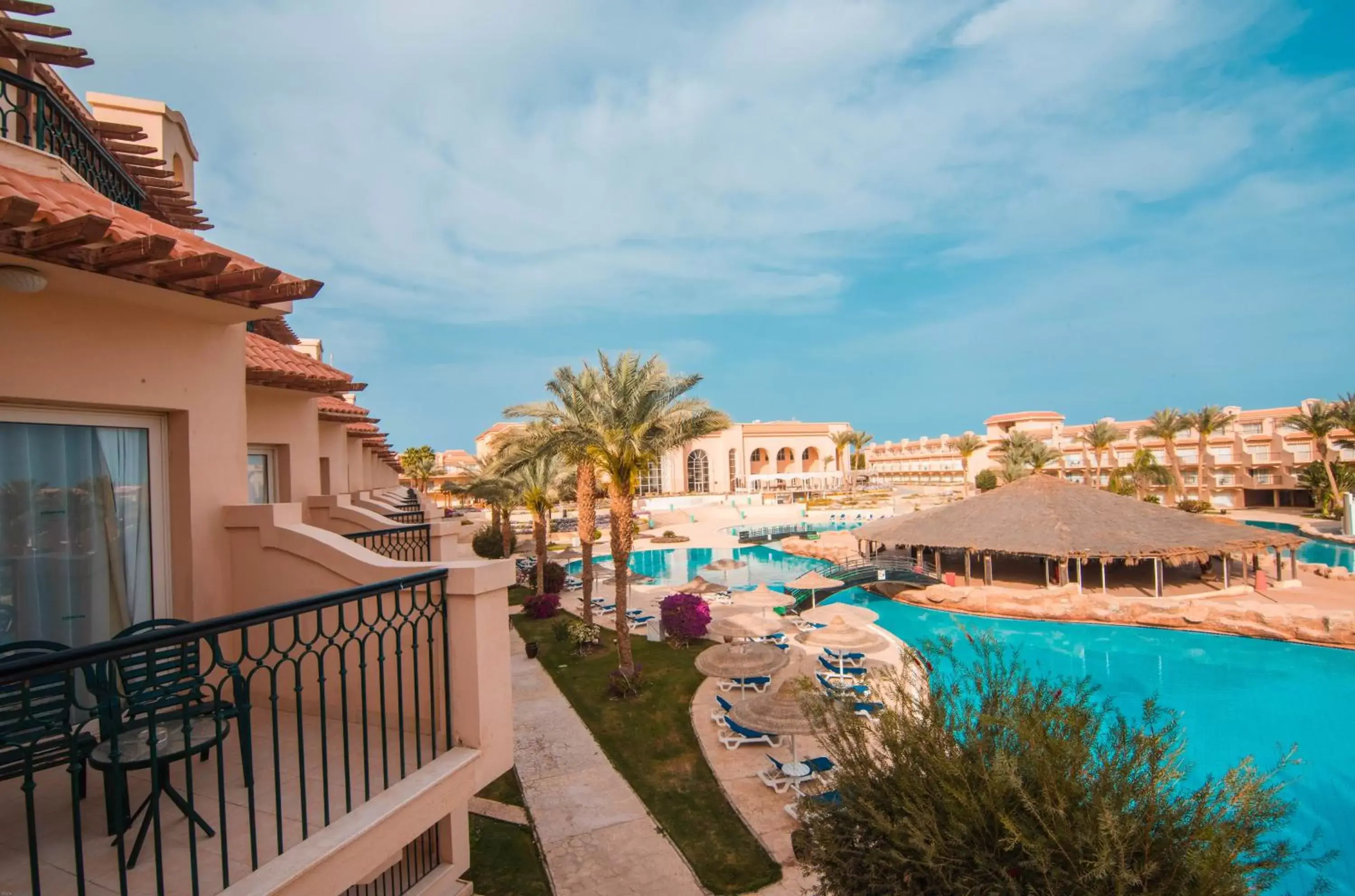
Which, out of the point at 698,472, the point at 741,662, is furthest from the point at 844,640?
the point at 698,472

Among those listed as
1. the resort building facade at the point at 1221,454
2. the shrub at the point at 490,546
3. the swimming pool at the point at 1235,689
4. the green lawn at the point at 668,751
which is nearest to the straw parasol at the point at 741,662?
the green lawn at the point at 668,751

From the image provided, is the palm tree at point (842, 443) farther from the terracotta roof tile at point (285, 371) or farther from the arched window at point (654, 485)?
the terracotta roof tile at point (285, 371)

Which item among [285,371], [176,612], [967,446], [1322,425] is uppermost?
[285,371]

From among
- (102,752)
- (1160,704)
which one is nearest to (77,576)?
(102,752)

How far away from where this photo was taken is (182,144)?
36.5 feet

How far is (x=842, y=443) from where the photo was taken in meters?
80.4

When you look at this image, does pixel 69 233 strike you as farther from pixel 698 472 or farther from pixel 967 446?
pixel 698 472

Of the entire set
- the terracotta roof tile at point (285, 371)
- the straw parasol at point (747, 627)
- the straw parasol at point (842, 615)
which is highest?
the terracotta roof tile at point (285, 371)

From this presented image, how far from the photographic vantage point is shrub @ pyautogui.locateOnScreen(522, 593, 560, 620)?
891 inches

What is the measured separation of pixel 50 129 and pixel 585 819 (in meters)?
10.00

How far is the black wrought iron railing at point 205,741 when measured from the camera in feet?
9.53

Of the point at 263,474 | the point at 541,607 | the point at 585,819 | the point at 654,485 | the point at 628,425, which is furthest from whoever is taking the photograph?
the point at 654,485

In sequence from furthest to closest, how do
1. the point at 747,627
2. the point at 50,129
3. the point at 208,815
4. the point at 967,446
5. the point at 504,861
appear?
the point at 967,446 → the point at 747,627 → the point at 504,861 → the point at 50,129 → the point at 208,815

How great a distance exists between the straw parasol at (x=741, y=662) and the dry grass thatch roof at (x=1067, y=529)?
14844mm
